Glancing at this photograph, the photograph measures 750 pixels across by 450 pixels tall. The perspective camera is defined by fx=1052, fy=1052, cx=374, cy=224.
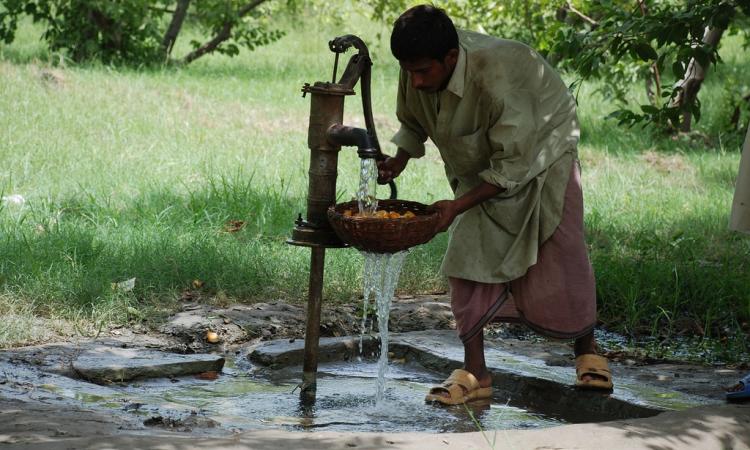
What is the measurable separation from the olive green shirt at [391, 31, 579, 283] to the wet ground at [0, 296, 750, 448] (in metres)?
0.52

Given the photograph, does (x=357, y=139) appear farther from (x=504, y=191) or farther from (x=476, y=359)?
(x=476, y=359)

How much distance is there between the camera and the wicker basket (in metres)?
3.14

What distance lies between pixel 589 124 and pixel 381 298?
21.6 feet

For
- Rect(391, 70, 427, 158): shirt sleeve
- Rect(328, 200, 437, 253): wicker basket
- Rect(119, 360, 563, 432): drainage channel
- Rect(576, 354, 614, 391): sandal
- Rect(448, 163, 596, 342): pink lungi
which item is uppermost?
Rect(391, 70, 427, 158): shirt sleeve

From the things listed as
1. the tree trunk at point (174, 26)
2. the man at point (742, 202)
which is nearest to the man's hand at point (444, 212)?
the man at point (742, 202)

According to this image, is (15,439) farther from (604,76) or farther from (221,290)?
(604,76)

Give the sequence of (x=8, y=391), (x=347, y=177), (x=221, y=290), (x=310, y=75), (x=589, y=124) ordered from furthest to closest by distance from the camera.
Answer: (x=310, y=75), (x=589, y=124), (x=347, y=177), (x=221, y=290), (x=8, y=391)

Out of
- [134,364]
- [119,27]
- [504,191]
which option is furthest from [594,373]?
[119,27]

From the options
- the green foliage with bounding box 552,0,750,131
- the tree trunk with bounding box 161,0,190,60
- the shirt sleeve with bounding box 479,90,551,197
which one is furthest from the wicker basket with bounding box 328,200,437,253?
the tree trunk with bounding box 161,0,190,60

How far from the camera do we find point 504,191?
3.53 m

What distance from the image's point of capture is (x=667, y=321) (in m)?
5.04

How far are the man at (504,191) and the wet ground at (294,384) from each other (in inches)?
6.1

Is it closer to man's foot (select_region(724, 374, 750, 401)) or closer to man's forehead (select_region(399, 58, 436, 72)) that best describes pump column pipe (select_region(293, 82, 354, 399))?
man's forehead (select_region(399, 58, 436, 72))

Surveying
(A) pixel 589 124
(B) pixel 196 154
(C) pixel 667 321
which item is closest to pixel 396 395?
(C) pixel 667 321
